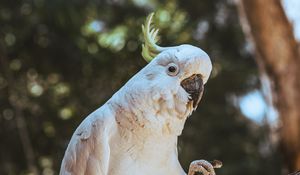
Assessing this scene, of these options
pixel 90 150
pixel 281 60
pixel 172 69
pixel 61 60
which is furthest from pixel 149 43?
pixel 61 60

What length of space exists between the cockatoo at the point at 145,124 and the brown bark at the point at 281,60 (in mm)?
2589

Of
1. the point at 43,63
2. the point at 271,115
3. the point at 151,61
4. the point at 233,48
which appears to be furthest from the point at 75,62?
the point at 151,61

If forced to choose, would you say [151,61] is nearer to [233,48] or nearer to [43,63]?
[43,63]

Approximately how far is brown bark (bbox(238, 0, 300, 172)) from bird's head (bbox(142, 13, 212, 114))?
2.58 m

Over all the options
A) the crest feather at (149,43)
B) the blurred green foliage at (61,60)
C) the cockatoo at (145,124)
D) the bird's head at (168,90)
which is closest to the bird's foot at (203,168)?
the cockatoo at (145,124)

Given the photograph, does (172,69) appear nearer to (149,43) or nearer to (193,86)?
(193,86)

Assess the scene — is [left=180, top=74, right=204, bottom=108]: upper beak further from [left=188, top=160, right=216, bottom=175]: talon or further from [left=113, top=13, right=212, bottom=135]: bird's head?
[left=188, top=160, right=216, bottom=175]: talon

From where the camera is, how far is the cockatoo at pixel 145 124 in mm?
1694

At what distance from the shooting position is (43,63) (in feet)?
14.7

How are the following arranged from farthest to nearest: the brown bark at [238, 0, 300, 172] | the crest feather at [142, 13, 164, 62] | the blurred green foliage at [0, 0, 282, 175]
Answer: the blurred green foliage at [0, 0, 282, 175] < the brown bark at [238, 0, 300, 172] < the crest feather at [142, 13, 164, 62]

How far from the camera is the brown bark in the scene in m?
4.21

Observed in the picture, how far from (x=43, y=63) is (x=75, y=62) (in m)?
0.25

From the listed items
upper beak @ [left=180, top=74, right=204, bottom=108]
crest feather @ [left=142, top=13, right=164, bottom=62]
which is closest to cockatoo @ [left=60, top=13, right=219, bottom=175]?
upper beak @ [left=180, top=74, right=204, bottom=108]

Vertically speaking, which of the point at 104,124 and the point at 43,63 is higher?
the point at 43,63
